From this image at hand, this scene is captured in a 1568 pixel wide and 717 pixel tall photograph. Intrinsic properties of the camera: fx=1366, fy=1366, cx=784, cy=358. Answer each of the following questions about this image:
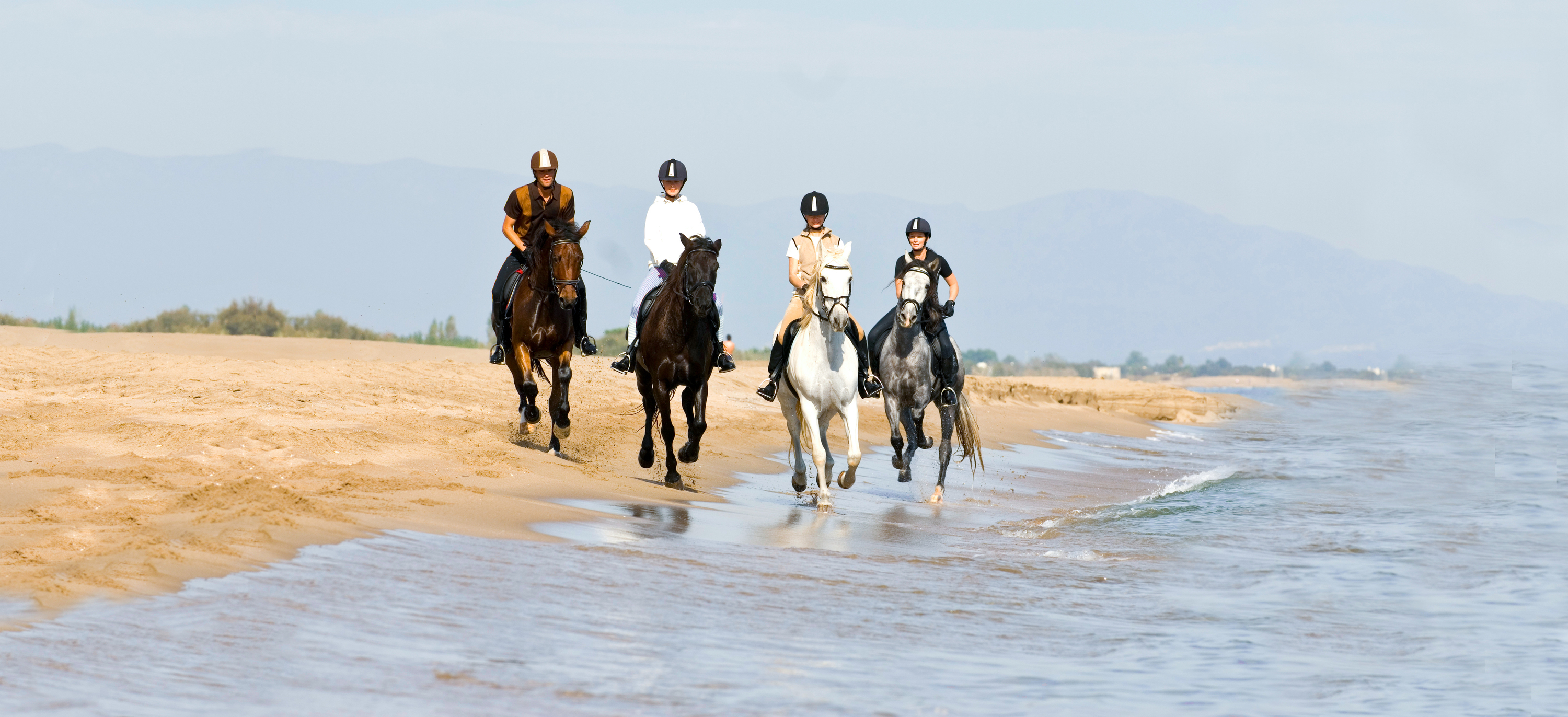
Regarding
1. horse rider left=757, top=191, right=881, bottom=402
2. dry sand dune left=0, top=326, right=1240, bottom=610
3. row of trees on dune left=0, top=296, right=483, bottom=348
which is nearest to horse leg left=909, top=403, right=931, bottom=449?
horse rider left=757, top=191, right=881, bottom=402

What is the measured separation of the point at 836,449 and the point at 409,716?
14436mm

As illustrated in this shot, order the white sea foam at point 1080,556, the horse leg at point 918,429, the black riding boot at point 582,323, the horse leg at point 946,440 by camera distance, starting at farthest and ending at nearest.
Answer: the horse leg at point 918,429, the horse leg at point 946,440, the black riding boot at point 582,323, the white sea foam at point 1080,556

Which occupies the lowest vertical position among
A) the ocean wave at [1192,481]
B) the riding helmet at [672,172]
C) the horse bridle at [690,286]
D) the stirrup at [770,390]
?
the ocean wave at [1192,481]

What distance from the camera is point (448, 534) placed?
843cm

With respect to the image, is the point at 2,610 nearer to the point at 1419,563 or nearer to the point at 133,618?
the point at 133,618

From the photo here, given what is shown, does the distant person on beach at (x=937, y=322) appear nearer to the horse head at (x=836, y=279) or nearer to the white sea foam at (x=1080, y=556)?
the horse head at (x=836, y=279)

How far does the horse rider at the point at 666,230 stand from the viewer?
42.3 feet

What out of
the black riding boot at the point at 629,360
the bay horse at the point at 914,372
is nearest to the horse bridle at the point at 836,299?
the bay horse at the point at 914,372

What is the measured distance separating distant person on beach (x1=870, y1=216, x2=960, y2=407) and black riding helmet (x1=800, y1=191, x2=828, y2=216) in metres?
1.09

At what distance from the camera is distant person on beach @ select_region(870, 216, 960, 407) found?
1357 cm

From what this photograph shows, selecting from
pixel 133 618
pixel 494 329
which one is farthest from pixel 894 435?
pixel 133 618

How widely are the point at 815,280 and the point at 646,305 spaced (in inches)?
72.0

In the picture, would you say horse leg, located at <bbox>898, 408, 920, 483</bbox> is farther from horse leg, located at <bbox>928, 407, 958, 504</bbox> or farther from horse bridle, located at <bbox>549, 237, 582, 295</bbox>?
horse bridle, located at <bbox>549, 237, 582, 295</bbox>

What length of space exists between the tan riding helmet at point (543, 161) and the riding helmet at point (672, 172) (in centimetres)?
126
